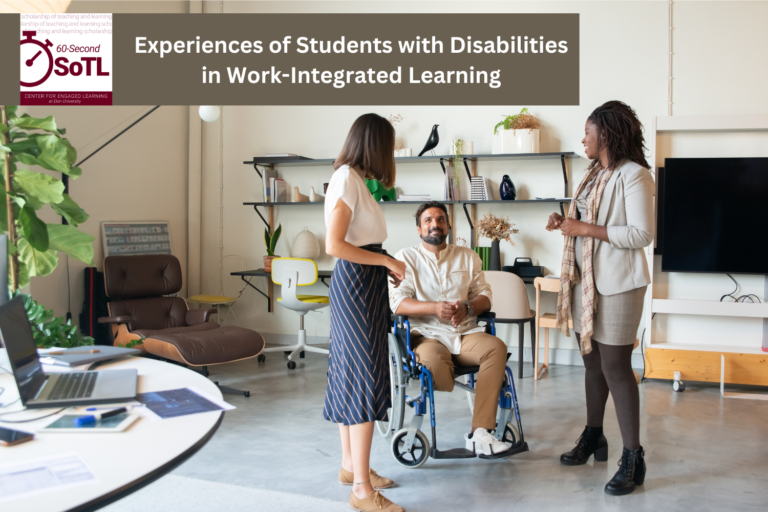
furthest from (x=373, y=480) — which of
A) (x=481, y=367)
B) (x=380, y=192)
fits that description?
(x=380, y=192)

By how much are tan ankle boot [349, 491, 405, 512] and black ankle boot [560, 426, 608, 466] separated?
35.0 inches

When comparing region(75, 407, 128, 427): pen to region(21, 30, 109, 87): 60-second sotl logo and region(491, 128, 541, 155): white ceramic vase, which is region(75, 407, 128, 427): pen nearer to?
region(21, 30, 109, 87): 60-second sotl logo

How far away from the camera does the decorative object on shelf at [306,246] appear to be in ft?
17.6

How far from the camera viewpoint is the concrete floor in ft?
7.82

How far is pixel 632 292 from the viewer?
2.41 m

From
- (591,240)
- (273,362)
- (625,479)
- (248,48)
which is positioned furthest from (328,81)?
(625,479)

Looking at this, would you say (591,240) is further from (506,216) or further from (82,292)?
(82,292)

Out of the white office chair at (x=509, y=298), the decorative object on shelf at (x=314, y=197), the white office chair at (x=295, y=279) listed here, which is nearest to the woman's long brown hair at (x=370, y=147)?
the white office chair at (x=509, y=298)

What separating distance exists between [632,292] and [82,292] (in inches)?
153

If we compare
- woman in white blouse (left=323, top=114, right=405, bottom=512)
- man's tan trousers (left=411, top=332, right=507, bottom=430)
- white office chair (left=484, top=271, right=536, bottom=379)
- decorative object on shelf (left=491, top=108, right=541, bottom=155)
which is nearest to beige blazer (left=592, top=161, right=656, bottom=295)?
man's tan trousers (left=411, top=332, right=507, bottom=430)

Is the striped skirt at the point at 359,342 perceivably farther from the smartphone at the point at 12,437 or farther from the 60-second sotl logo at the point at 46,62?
the 60-second sotl logo at the point at 46,62

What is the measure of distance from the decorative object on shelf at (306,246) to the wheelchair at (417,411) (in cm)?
268

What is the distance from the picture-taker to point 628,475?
242 cm

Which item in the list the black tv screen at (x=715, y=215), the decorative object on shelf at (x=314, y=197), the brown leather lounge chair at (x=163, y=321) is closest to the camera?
the brown leather lounge chair at (x=163, y=321)
